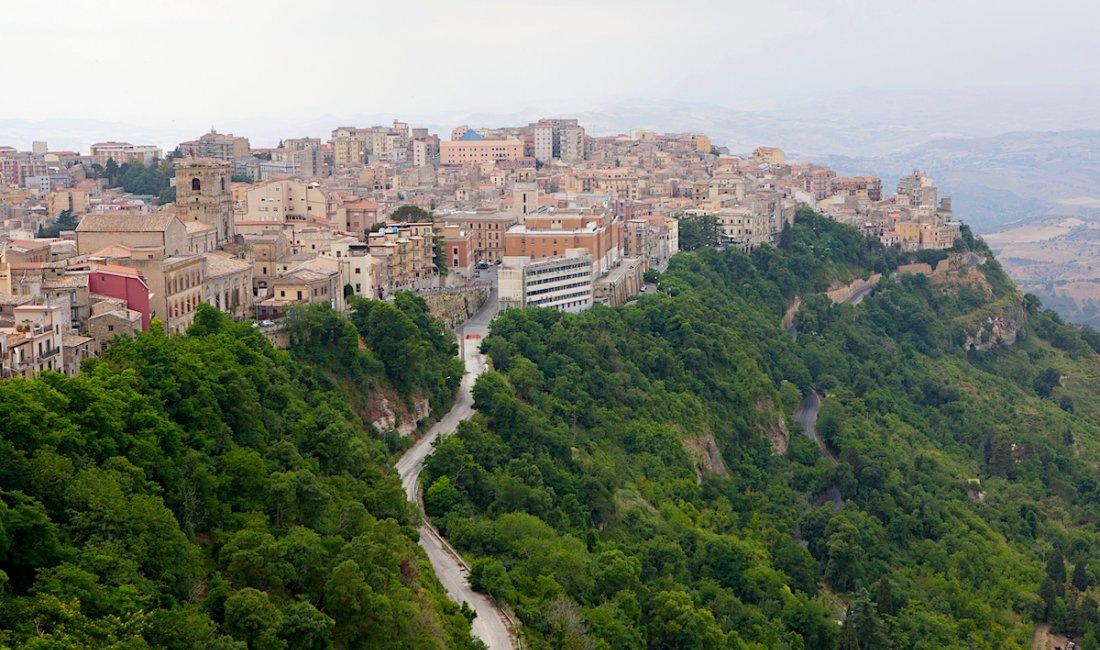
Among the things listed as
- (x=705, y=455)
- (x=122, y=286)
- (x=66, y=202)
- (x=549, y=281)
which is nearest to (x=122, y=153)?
(x=66, y=202)

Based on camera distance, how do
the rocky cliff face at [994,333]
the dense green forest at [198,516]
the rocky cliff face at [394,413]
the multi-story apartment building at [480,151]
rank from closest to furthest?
the dense green forest at [198,516] < the rocky cliff face at [394,413] < the rocky cliff face at [994,333] < the multi-story apartment building at [480,151]

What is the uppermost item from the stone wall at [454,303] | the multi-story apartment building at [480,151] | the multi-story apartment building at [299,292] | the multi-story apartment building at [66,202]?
the multi-story apartment building at [480,151]

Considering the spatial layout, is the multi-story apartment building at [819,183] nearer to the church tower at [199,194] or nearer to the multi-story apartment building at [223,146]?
the multi-story apartment building at [223,146]

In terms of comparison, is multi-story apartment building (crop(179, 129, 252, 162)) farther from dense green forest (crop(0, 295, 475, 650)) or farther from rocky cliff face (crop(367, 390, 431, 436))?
dense green forest (crop(0, 295, 475, 650))

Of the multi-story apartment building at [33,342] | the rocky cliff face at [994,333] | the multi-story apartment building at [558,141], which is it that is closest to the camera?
the multi-story apartment building at [33,342]

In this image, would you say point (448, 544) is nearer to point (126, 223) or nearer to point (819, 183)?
point (126, 223)

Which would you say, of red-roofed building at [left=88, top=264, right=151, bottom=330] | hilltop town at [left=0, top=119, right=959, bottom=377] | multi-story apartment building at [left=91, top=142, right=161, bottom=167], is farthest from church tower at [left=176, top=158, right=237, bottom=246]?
multi-story apartment building at [left=91, top=142, right=161, bottom=167]

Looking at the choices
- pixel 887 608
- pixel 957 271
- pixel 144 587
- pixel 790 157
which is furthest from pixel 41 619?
pixel 790 157

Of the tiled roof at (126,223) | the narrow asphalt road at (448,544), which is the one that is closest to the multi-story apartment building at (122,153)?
the narrow asphalt road at (448,544)
